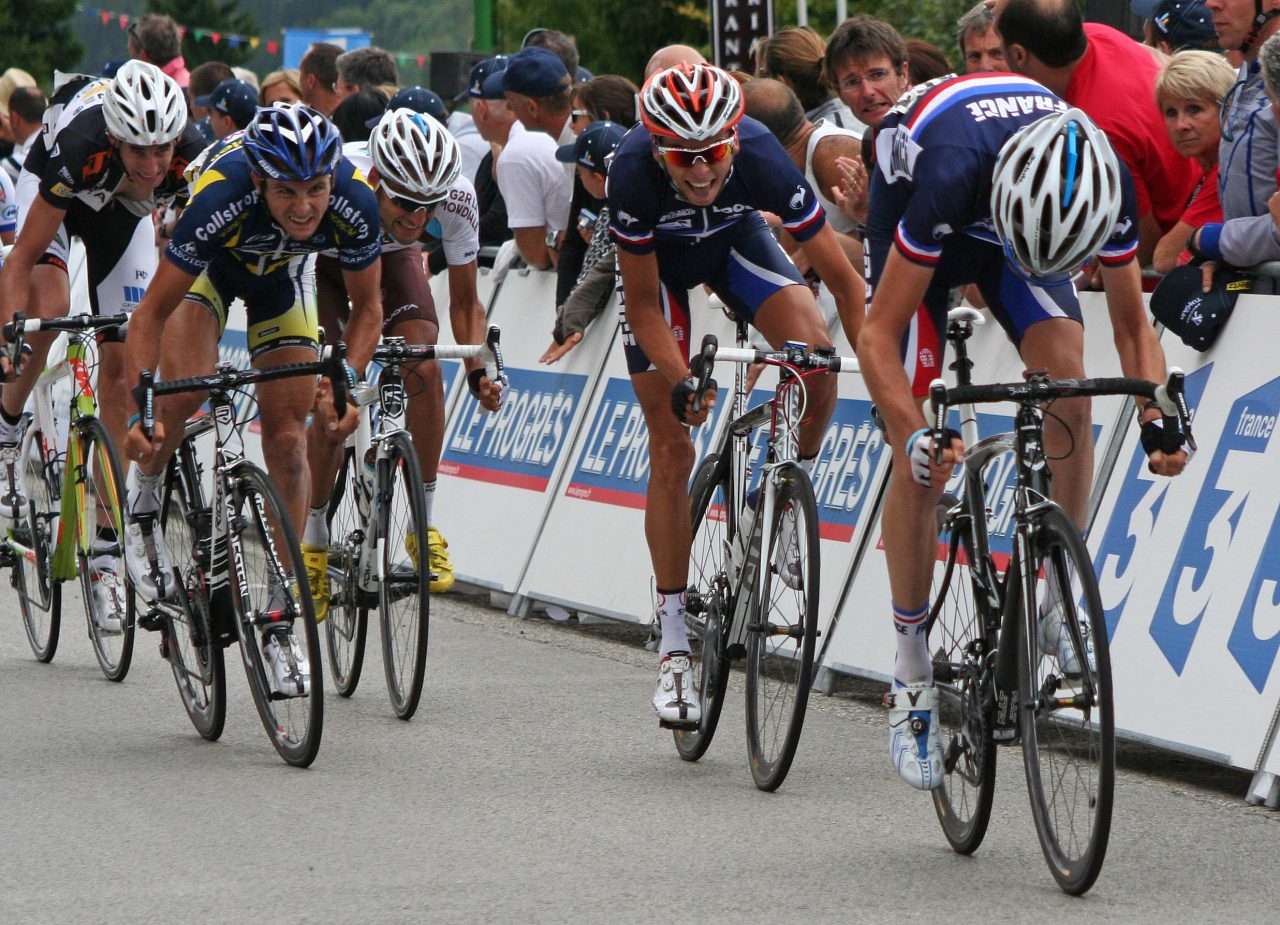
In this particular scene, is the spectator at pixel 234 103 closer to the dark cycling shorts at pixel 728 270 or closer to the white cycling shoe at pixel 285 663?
the dark cycling shorts at pixel 728 270

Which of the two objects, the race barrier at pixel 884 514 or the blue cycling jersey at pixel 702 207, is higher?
the blue cycling jersey at pixel 702 207

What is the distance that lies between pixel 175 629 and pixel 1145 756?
11.2 ft

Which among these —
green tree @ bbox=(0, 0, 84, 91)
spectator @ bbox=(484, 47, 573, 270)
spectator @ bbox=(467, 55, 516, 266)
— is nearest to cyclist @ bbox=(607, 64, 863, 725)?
spectator @ bbox=(484, 47, 573, 270)

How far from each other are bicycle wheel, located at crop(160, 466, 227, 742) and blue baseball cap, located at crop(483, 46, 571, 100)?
13.1 ft

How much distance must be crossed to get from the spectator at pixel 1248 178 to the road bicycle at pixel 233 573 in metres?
2.93

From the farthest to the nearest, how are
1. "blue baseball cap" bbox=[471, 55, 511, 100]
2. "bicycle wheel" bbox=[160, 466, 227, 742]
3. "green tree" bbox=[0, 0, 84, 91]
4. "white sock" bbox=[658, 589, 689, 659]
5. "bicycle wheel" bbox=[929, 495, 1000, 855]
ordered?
"green tree" bbox=[0, 0, 84, 91] < "blue baseball cap" bbox=[471, 55, 511, 100] < "bicycle wheel" bbox=[160, 466, 227, 742] < "white sock" bbox=[658, 589, 689, 659] < "bicycle wheel" bbox=[929, 495, 1000, 855]

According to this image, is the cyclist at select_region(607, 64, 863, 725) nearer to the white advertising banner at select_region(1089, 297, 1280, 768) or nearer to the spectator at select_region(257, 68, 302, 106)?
the white advertising banner at select_region(1089, 297, 1280, 768)

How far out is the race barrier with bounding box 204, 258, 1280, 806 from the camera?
5863 millimetres

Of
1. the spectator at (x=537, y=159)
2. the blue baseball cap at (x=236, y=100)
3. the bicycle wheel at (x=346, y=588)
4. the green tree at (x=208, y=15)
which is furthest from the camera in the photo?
the green tree at (x=208, y=15)

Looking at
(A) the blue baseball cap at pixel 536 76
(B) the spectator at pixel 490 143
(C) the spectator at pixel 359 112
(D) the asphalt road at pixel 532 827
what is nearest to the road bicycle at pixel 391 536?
(D) the asphalt road at pixel 532 827

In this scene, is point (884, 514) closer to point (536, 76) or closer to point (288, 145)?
point (288, 145)

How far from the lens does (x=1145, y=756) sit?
6418mm

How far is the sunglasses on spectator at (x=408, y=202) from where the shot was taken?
289 inches

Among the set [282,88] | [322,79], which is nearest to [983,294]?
[322,79]
